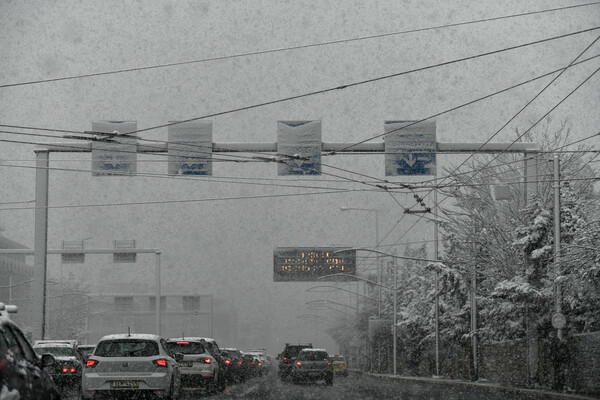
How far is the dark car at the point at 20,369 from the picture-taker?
8484 millimetres

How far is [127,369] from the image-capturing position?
1958 centimetres

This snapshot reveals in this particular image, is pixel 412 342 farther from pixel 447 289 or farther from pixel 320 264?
pixel 447 289

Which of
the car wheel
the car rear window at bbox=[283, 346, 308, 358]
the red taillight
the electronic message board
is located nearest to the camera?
the red taillight

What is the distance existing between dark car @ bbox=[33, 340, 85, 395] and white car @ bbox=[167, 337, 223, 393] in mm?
2649

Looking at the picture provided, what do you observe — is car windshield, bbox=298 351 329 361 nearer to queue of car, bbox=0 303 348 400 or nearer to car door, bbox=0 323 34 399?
queue of car, bbox=0 303 348 400

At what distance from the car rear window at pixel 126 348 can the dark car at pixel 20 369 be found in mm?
8652

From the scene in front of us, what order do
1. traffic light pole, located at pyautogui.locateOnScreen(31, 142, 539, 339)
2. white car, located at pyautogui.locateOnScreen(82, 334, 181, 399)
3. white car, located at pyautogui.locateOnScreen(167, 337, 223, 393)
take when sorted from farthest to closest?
1. white car, located at pyautogui.locateOnScreen(167, 337, 223, 393)
2. traffic light pole, located at pyautogui.locateOnScreen(31, 142, 539, 339)
3. white car, located at pyautogui.locateOnScreen(82, 334, 181, 399)

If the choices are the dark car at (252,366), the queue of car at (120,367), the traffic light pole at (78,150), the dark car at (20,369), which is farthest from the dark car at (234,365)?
the dark car at (20,369)

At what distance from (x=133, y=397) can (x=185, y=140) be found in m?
8.47

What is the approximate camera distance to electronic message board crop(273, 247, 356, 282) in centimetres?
5859

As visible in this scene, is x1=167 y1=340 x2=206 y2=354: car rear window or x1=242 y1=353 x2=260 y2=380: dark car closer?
x1=167 y1=340 x2=206 y2=354: car rear window

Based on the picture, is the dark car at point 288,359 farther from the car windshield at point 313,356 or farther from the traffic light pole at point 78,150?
the traffic light pole at point 78,150

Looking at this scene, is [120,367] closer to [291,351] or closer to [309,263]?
[291,351]

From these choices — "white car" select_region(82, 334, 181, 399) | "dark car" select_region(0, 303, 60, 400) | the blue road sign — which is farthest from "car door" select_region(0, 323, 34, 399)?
the blue road sign
